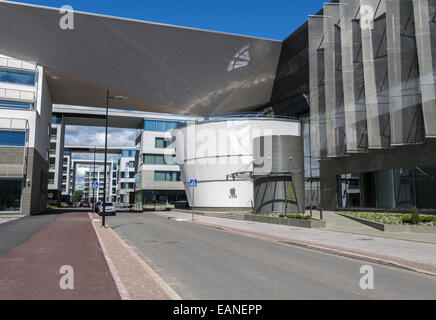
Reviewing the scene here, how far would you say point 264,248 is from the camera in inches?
553

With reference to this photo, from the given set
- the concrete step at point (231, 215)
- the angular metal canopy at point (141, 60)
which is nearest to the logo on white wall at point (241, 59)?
the angular metal canopy at point (141, 60)

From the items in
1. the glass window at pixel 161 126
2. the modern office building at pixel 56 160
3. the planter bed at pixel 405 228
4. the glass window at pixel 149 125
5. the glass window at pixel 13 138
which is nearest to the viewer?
the planter bed at pixel 405 228

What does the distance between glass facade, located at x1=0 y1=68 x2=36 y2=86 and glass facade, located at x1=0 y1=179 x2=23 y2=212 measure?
982 cm

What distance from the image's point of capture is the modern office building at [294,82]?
1038 inches

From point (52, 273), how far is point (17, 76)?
34340 mm

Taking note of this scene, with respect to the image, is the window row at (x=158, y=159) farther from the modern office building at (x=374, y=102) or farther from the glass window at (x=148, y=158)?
the modern office building at (x=374, y=102)

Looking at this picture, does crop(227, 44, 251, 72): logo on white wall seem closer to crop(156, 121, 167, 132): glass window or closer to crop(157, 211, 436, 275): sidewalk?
crop(157, 211, 436, 275): sidewalk

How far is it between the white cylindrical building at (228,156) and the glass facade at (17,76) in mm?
18459

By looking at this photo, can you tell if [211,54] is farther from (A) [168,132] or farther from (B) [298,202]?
(A) [168,132]

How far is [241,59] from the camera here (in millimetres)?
46125

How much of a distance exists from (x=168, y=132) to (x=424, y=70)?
62.4 metres

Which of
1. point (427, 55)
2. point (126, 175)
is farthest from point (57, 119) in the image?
point (427, 55)

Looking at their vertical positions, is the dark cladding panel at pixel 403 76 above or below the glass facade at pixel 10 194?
above
